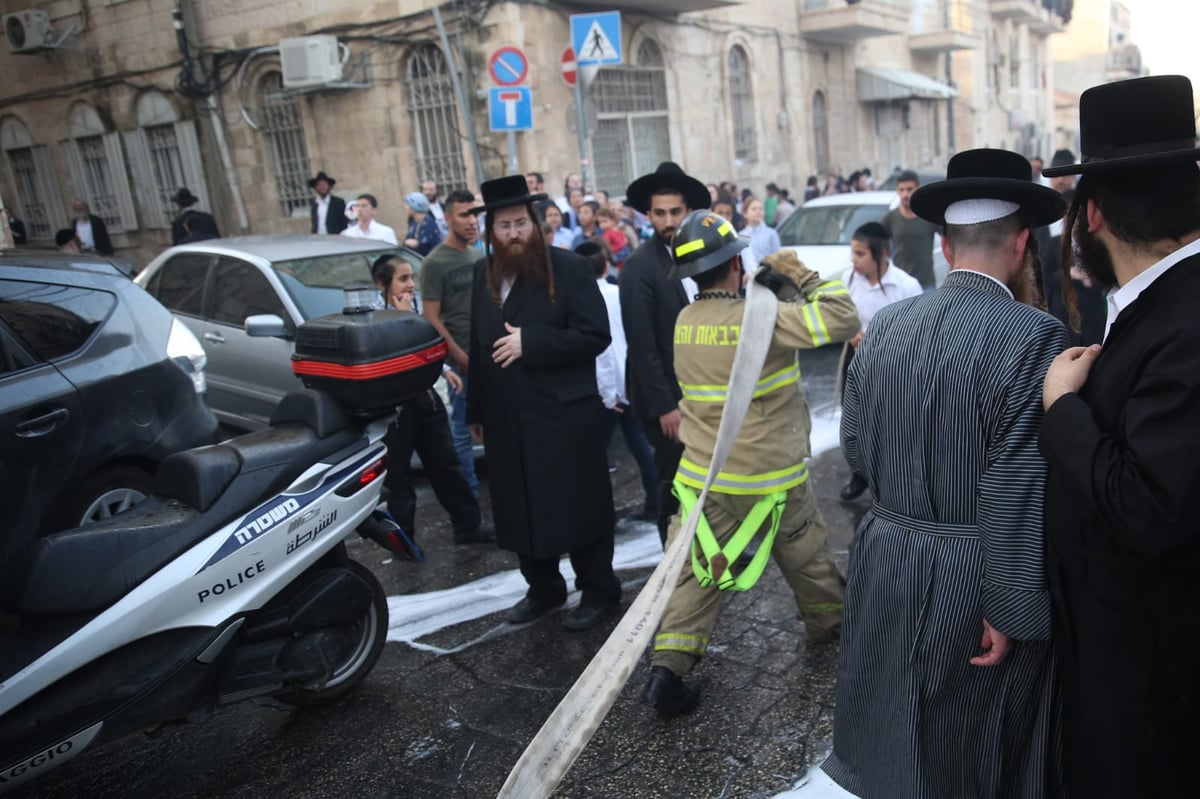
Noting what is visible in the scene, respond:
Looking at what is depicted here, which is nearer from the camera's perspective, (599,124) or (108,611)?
(108,611)

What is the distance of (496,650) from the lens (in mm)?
4027

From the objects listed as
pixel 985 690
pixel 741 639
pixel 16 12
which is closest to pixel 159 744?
pixel 741 639

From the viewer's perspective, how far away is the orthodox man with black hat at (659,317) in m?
4.43

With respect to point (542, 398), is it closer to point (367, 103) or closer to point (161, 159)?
point (367, 103)

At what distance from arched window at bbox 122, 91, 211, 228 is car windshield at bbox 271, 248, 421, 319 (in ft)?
35.4

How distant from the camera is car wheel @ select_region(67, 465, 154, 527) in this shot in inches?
163

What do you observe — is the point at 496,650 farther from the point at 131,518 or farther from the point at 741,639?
the point at 131,518

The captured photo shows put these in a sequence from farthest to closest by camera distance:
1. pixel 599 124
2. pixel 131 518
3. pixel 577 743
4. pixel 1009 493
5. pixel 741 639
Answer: pixel 599 124, pixel 741 639, pixel 131 518, pixel 577 743, pixel 1009 493

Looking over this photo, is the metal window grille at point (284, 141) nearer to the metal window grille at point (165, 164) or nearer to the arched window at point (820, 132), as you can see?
the metal window grille at point (165, 164)

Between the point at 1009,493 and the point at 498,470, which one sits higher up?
the point at 1009,493

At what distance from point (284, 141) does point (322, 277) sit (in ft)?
32.9

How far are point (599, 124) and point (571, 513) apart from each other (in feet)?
40.7

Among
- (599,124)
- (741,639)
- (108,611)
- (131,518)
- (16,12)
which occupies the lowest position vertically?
(741,639)

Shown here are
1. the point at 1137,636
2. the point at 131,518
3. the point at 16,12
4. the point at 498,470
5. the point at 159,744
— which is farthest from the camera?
the point at 16,12
